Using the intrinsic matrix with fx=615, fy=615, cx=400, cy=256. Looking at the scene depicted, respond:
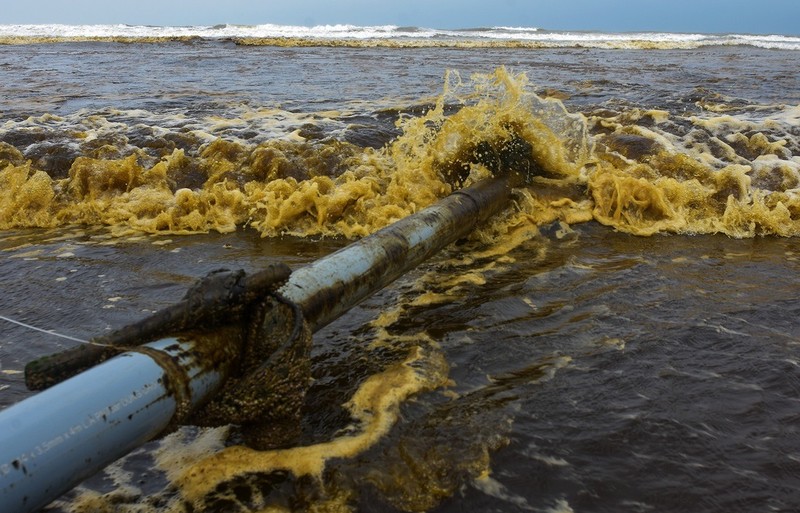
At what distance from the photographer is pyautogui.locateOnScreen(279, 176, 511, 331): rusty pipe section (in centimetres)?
265

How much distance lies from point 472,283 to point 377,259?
3.93 ft

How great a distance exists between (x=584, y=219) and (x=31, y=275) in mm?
4481

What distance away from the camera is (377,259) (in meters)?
3.15

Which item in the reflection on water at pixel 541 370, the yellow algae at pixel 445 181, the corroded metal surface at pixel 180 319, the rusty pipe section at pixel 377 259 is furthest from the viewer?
the yellow algae at pixel 445 181

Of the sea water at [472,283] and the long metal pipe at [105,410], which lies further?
the sea water at [472,283]

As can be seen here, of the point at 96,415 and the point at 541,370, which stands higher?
the point at 96,415

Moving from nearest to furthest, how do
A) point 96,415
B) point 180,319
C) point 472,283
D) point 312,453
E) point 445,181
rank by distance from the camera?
1. point 96,415
2. point 180,319
3. point 312,453
4. point 472,283
5. point 445,181

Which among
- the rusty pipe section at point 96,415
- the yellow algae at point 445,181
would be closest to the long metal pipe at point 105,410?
the rusty pipe section at point 96,415

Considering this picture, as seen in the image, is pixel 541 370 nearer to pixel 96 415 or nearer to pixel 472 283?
pixel 472 283

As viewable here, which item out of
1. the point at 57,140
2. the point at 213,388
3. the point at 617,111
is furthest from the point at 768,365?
the point at 57,140

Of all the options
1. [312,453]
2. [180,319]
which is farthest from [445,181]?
[180,319]

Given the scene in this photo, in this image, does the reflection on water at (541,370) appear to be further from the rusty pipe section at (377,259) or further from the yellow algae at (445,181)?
the yellow algae at (445,181)

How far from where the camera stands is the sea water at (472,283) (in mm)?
2318

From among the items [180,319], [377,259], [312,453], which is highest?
[180,319]
